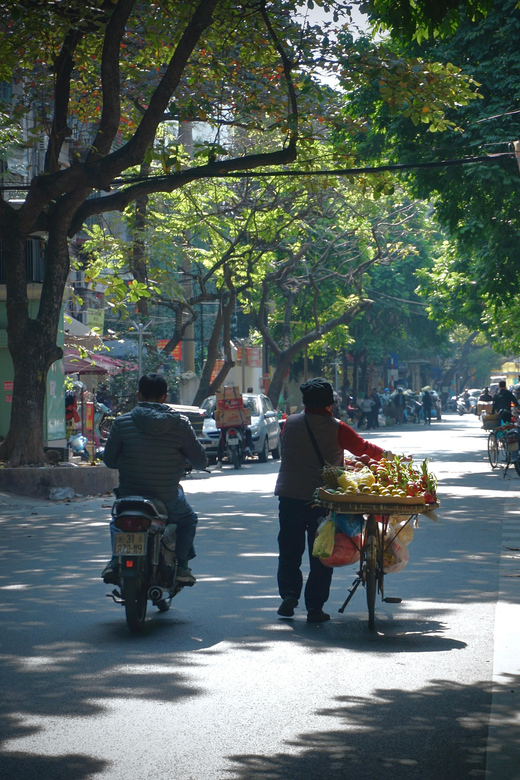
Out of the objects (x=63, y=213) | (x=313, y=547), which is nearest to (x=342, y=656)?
(x=313, y=547)

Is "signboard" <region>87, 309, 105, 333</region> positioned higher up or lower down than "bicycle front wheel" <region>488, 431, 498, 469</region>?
higher up

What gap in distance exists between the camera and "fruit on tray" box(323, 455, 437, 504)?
7277 mm

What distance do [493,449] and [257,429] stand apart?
6.21 meters

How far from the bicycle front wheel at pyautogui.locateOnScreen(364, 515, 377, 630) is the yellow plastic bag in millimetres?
242

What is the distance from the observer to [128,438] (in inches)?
296

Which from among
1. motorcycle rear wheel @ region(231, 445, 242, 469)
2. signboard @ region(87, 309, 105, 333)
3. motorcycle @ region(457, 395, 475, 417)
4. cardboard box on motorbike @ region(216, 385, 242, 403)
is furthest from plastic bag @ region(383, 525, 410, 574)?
motorcycle @ region(457, 395, 475, 417)

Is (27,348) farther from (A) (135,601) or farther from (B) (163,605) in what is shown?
(A) (135,601)

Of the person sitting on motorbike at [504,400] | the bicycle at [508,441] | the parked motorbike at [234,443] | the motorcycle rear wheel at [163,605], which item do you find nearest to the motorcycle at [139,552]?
the motorcycle rear wheel at [163,605]

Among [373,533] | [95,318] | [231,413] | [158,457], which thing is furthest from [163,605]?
[95,318]

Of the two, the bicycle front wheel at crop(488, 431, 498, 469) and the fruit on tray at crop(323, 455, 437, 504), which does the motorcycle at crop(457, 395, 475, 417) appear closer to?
the bicycle front wheel at crop(488, 431, 498, 469)

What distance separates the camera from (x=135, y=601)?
7.10 meters

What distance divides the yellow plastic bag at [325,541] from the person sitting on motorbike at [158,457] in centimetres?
85

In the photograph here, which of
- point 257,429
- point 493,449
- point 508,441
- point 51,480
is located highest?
point 257,429

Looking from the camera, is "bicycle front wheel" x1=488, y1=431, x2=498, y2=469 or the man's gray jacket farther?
"bicycle front wheel" x1=488, y1=431, x2=498, y2=469
